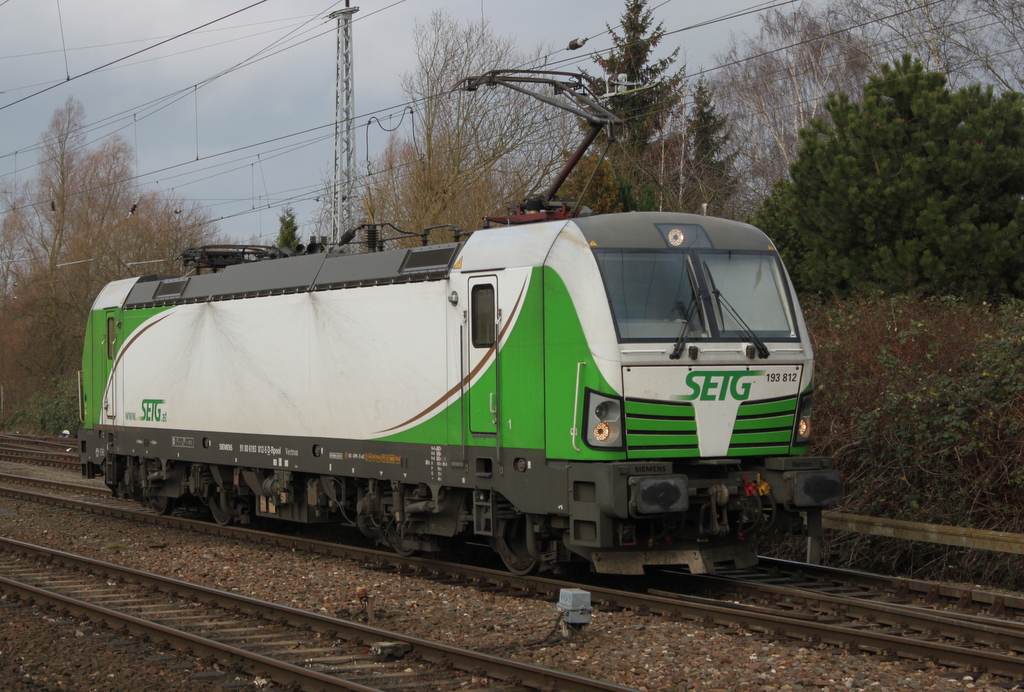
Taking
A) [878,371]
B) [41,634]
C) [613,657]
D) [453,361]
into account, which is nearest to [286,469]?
[453,361]

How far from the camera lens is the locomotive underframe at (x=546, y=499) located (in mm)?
8617

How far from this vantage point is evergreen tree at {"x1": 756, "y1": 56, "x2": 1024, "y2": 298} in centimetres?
1462

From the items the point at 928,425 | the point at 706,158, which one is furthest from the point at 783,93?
the point at 928,425

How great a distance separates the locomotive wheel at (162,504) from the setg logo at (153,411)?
125cm

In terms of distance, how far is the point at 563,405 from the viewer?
8.87 metres

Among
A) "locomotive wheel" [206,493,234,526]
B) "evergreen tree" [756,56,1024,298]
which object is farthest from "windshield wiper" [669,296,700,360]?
"locomotive wheel" [206,493,234,526]

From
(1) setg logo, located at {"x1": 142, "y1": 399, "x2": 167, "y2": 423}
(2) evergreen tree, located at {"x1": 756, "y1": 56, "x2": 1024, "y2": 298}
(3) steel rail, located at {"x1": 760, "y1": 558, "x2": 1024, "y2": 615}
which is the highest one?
(2) evergreen tree, located at {"x1": 756, "y1": 56, "x2": 1024, "y2": 298}

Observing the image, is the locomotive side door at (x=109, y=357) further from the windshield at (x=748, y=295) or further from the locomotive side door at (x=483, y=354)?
the windshield at (x=748, y=295)

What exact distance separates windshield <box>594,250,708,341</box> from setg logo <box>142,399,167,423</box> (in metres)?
8.39

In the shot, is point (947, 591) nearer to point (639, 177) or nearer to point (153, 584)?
point (153, 584)

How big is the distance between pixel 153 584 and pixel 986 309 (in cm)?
1072

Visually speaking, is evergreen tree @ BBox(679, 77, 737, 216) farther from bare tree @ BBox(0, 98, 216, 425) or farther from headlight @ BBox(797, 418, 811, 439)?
headlight @ BBox(797, 418, 811, 439)

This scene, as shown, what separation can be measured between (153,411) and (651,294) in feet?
29.1

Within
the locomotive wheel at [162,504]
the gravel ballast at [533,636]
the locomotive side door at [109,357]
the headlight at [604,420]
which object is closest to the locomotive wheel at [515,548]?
the gravel ballast at [533,636]
